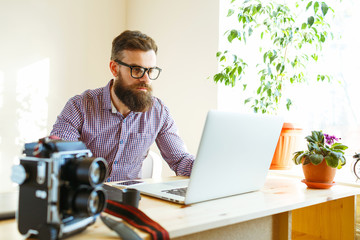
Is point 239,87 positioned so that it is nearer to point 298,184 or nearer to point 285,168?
point 285,168

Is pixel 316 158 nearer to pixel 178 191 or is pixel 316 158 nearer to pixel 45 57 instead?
pixel 178 191

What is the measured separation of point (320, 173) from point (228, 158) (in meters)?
0.48

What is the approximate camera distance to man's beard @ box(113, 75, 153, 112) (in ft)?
5.81

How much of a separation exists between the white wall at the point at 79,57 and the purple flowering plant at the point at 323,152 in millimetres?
1383

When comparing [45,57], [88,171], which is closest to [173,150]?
[88,171]

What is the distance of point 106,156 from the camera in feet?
5.92

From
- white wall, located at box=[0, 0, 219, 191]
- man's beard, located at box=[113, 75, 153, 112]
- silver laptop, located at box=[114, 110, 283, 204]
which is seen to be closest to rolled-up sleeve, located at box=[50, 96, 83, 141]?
man's beard, located at box=[113, 75, 153, 112]

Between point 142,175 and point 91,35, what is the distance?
Answer: 197 cm

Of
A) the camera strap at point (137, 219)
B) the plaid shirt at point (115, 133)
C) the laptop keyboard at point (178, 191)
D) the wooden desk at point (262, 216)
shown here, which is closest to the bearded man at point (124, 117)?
the plaid shirt at point (115, 133)

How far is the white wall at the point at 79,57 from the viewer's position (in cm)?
287

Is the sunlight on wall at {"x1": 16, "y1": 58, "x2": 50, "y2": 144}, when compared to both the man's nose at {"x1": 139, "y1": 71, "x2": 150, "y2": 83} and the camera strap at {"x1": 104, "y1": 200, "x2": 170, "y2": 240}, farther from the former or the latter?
the camera strap at {"x1": 104, "y1": 200, "x2": 170, "y2": 240}

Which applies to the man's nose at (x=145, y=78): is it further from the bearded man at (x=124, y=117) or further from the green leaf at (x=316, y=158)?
the green leaf at (x=316, y=158)

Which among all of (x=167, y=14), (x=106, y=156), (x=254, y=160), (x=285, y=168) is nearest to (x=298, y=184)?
(x=254, y=160)

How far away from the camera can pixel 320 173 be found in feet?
4.26
